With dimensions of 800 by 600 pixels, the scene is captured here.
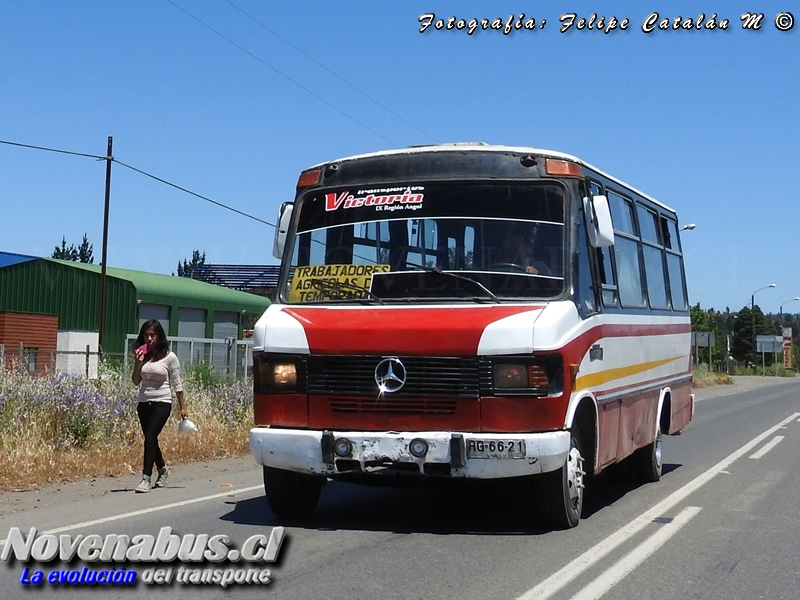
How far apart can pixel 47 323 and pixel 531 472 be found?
135ft

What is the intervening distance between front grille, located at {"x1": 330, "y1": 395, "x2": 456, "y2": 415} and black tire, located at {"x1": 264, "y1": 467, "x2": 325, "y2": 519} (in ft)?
2.77

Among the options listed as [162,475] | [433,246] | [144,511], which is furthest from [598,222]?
[162,475]

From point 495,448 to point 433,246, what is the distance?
1.73 metres

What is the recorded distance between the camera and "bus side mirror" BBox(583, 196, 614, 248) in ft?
27.4

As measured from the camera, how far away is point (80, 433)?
517 inches

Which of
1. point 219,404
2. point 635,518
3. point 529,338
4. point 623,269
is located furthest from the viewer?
point 219,404

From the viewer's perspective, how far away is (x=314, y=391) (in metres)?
8.02

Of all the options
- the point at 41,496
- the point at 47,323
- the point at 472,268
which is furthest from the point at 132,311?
the point at 472,268

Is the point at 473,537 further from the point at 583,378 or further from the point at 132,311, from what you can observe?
the point at 132,311

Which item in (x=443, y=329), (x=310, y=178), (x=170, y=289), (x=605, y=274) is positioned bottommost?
(x=443, y=329)

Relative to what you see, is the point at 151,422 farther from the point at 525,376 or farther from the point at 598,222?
the point at 598,222

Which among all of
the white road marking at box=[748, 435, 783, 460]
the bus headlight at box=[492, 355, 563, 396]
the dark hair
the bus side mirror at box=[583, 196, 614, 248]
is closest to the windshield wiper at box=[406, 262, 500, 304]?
the bus headlight at box=[492, 355, 563, 396]

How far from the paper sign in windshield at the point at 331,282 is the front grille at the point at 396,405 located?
0.92 metres

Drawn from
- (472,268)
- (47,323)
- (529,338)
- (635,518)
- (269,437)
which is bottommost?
(635,518)
